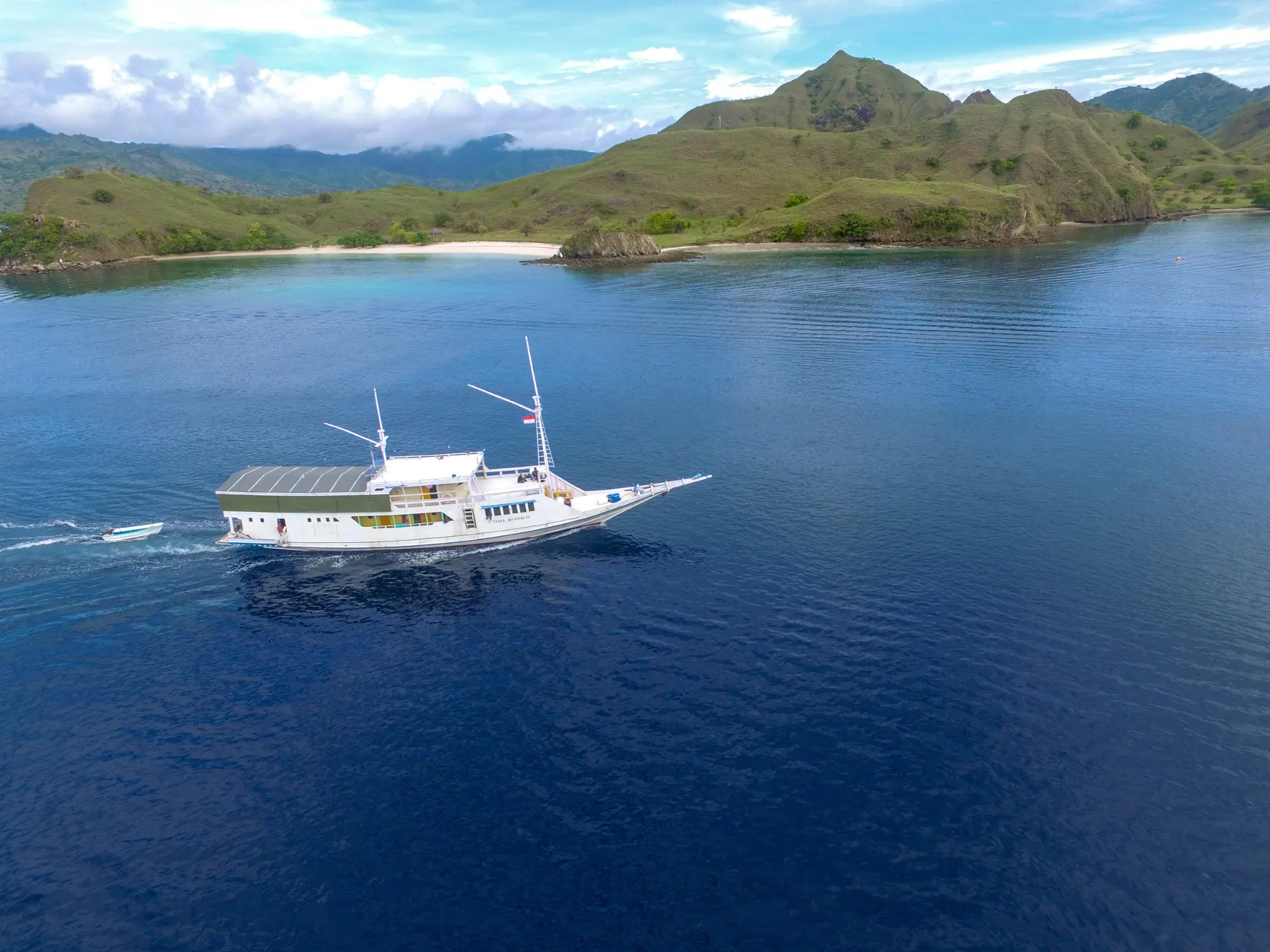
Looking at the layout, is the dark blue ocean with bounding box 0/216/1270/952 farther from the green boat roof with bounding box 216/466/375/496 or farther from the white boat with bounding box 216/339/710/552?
the green boat roof with bounding box 216/466/375/496

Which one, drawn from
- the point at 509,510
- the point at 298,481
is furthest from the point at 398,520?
the point at 298,481

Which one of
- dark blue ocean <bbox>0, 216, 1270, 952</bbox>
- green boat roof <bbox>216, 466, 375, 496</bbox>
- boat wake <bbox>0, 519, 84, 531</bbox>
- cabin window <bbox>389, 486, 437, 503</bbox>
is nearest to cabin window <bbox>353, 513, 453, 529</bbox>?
cabin window <bbox>389, 486, 437, 503</bbox>

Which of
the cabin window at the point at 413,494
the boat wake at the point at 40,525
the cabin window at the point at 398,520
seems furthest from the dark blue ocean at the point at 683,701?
the cabin window at the point at 413,494

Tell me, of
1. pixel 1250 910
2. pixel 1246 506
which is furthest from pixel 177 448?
pixel 1246 506

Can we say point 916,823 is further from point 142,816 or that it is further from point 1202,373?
point 1202,373

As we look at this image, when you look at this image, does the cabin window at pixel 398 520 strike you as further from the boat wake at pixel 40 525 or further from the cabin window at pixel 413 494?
the boat wake at pixel 40 525
